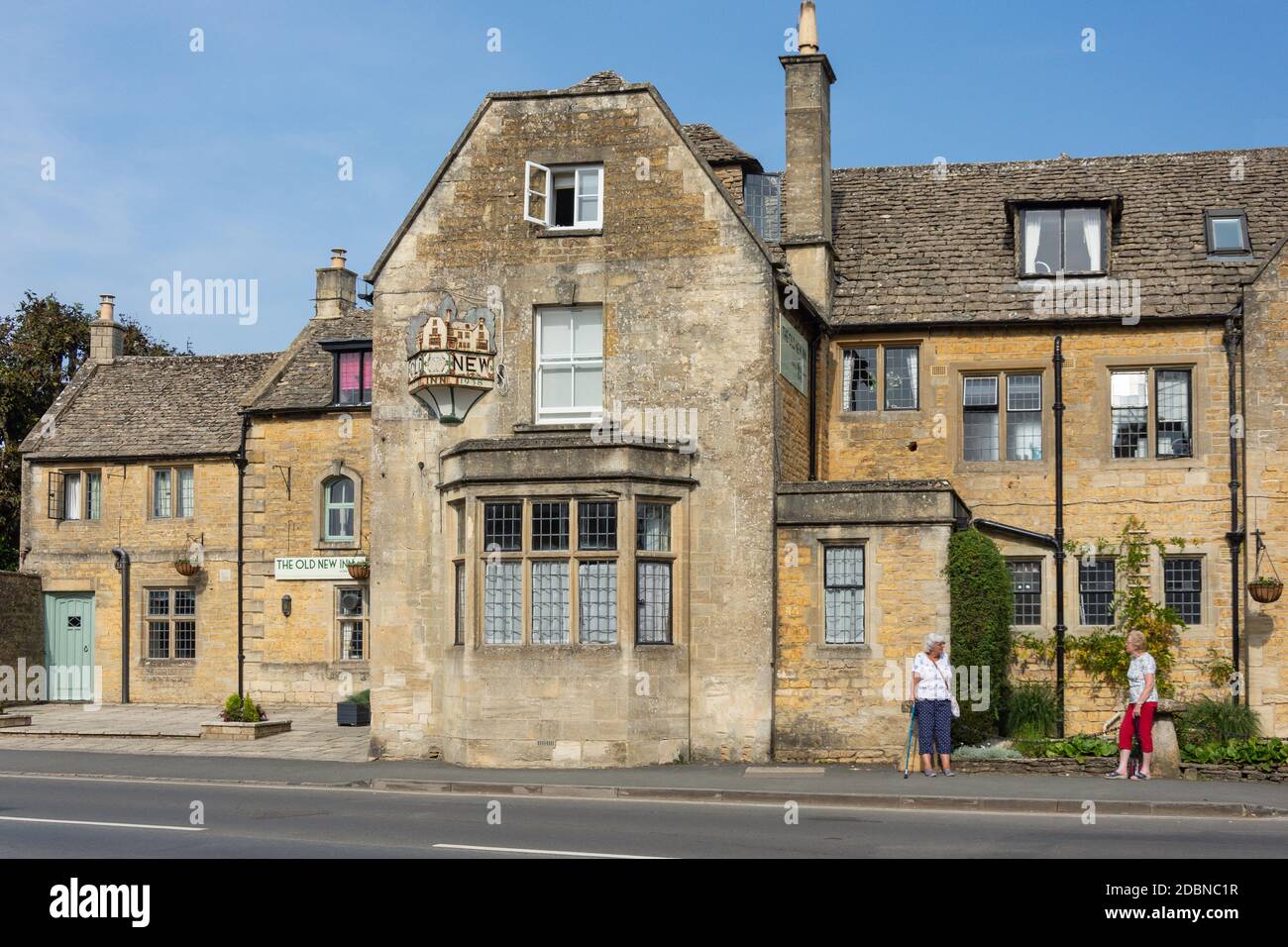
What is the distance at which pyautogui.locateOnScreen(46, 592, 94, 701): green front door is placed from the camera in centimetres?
3803

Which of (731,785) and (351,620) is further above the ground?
(351,620)

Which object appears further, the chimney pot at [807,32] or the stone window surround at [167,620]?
the stone window surround at [167,620]

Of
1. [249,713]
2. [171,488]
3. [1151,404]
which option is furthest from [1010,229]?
[171,488]

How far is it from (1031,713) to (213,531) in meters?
21.2

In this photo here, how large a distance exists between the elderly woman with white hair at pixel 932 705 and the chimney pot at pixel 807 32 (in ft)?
38.4

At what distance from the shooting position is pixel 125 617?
37.9 meters

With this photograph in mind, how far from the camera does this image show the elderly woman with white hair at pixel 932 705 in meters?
20.1

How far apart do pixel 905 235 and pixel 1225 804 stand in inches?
565

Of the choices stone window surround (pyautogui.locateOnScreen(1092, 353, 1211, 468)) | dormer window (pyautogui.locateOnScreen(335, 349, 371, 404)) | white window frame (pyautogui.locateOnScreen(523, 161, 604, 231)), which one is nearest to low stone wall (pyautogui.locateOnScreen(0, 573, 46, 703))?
dormer window (pyautogui.locateOnScreen(335, 349, 371, 404))

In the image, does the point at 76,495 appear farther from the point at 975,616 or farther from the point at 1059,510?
the point at 975,616

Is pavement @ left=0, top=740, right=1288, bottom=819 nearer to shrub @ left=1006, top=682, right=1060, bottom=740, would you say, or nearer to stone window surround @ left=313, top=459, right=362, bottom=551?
shrub @ left=1006, top=682, right=1060, bottom=740

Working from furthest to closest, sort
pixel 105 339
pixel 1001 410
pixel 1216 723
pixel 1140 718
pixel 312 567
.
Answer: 1. pixel 105 339
2. pixel 312 567
3. pixel 1001 410
4. pixel 1216 723
5. pixel 1140 718

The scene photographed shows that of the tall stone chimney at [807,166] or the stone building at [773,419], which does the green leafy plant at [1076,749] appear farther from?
the tall stone chimney at [807,166]

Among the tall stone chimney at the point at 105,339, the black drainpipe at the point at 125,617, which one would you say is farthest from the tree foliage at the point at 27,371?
the black drainpipe at the point at 125,617
